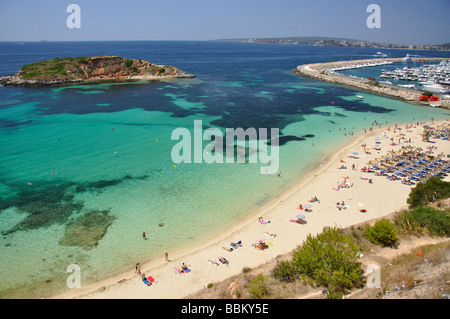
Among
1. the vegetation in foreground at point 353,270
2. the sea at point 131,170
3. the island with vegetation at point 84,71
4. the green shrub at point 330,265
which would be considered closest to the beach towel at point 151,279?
the sea at point 131,170

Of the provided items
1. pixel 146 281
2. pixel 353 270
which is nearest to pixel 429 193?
pixel 353 270

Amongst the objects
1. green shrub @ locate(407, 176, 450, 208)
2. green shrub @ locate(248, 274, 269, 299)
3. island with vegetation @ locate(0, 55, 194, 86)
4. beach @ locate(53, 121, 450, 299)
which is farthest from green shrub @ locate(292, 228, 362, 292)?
island with vegetation @ locate(0, 55, 194, 86)

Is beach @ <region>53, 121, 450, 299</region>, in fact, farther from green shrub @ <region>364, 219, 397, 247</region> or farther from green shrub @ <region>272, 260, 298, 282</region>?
green shrub @ <region>364, 219, 397, 247</region>

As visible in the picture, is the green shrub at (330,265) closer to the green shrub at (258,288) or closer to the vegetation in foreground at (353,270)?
the vegetation in foreground at (353,270)

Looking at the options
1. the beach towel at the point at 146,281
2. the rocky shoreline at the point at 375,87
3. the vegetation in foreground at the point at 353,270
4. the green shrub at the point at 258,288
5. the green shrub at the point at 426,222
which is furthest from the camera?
the rocky shoreline at the point at 375,87

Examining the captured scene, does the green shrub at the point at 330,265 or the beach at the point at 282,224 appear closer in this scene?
the green shrub at the point at 330,265

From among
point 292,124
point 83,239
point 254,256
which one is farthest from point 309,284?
point 292,124

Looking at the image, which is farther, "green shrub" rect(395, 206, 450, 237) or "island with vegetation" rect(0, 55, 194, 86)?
"island with vegetation" rect(0, 55, 194, 86)

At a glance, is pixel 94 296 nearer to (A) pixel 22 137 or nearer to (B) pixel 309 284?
(B) pixel 309 284
